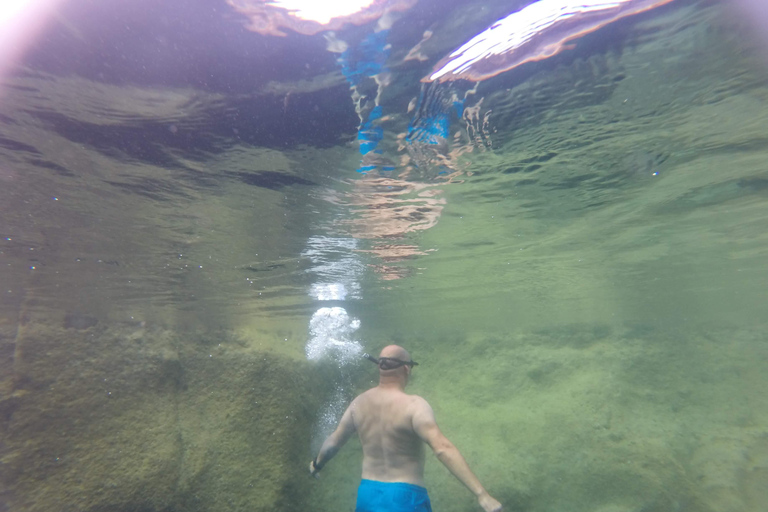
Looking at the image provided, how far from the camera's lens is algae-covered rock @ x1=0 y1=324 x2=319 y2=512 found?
320 inches

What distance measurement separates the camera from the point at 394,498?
5.57 metres

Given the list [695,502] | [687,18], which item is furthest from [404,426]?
[695,502]

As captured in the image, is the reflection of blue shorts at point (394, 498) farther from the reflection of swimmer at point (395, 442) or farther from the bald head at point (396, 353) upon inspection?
the bald head at point (396, 353)

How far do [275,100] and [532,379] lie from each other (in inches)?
520

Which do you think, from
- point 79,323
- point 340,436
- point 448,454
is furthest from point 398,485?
point 79,323

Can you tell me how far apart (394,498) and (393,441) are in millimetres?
770

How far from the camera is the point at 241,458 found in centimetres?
951

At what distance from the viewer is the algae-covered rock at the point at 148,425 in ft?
26.7

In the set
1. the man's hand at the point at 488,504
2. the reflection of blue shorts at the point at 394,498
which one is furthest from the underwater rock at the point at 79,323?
the man's hand at the point at 488,504

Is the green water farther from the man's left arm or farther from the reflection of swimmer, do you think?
the reflection of swimmer

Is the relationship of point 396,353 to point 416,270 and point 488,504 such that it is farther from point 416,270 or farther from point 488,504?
point 416,270

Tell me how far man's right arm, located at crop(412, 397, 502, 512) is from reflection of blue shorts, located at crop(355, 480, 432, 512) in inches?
37.0

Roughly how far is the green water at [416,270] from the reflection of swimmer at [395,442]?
4.71 metres

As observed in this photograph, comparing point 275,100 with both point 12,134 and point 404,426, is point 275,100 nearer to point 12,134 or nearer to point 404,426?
point 12,134
